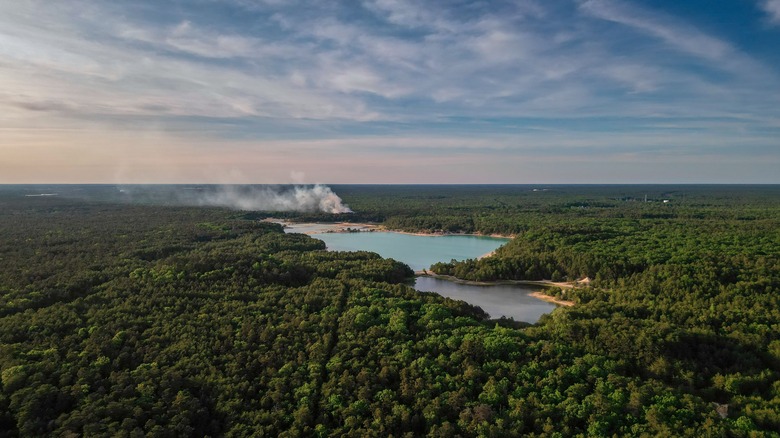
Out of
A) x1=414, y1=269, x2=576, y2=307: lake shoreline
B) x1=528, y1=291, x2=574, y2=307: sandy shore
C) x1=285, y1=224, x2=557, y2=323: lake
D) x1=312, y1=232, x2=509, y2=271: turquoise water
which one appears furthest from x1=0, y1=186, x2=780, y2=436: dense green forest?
x1=312, y1=232, x2=509, y2=271: turquoise water

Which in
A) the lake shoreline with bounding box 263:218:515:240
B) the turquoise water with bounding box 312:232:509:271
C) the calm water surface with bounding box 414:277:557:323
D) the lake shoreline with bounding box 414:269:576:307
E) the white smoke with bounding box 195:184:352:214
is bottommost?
the calm water surface with bounding box 414:277:557:323

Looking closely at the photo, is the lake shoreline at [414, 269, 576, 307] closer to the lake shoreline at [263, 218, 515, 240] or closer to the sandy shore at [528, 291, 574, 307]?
the sandy shore at [528, 291, 574, 307]

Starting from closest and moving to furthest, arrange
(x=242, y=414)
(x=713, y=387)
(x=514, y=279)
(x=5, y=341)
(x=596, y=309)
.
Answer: (x=242, y=414)
(x=713, y=387)
(x=5, y=341)
(x=596, y=309)
(x=514, y=279)

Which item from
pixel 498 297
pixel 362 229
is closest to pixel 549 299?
pixel 498 297

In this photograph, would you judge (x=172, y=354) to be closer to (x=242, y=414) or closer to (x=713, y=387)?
(x=242, y=414)

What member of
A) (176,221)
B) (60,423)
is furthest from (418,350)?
(176,221)

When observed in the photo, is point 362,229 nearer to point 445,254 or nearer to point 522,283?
point 445,254
